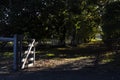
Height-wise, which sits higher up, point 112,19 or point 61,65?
point 112,19

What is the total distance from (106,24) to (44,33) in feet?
43.1

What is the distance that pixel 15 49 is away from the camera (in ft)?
38.9

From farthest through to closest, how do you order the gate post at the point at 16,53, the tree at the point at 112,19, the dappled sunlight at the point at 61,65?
the tree at the point at 112,19 < the dappled sunlight at the point at 61,65 < the gate post at the point at 16,53

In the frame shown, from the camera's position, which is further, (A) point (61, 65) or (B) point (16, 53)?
(A) point (61, 65)

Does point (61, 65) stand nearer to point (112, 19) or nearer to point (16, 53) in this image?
point (16, 53)

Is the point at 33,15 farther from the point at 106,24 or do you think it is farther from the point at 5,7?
the point at 106,24

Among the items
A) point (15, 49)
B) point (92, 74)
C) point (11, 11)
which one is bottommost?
point (92, 74)

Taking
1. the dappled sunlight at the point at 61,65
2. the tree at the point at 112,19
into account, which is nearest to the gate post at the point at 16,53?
the dappled sunlight at the point at 61,65

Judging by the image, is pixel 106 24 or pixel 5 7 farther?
pixel 5 7

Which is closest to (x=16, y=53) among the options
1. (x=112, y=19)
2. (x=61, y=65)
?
(x=61, y=65)

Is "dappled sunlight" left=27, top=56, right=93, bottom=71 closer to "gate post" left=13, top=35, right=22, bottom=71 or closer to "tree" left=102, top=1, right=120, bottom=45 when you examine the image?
"gate post" left=13, top=35, right=22, bottom=71

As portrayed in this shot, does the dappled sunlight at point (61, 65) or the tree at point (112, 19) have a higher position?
the tree at point (112, 19)

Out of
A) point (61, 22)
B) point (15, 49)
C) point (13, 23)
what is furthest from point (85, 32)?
point (15, 49)

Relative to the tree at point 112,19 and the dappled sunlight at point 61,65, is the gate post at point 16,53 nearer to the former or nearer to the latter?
the dappled sunlight at point 61,65
